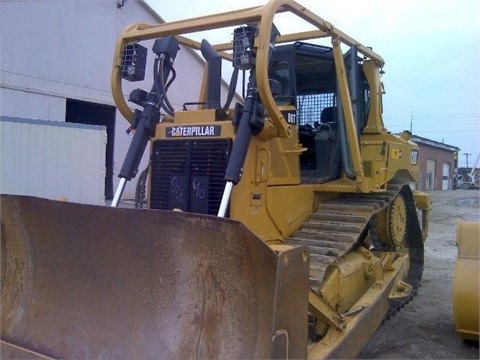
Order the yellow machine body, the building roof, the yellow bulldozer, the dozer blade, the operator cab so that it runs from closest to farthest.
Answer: the dozer blade
the yellow bulldozer
the yellow machine body
the operator cab
the building roof

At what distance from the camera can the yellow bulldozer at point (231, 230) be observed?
2.78 meters

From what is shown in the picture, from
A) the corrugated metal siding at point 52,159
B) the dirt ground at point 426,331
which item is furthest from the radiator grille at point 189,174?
the corrugated metal siding at point 52,159

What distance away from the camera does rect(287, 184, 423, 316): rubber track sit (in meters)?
3.91

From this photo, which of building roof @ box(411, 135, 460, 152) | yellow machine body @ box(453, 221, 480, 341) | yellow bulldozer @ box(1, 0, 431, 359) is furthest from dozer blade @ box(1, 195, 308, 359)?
building roof @ box(411, 135, 460, 152)

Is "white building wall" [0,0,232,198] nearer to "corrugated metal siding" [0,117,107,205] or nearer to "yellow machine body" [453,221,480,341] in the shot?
"corrugated metal siding" [0,117,107,205]

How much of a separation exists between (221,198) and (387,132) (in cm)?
289

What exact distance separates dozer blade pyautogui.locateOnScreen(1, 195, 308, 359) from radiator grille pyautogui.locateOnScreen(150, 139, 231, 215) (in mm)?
966

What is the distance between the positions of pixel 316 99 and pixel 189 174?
2.19m

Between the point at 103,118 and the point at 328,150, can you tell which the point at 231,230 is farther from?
the point at 103,118

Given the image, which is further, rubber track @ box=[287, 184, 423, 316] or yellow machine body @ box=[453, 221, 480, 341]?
yellow machine body @ box=[453, 221, 480, 341]

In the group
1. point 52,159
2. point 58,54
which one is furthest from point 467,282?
point 58,54

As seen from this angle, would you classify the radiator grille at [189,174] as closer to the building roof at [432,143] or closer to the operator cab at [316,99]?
the operator cab at [316,99]

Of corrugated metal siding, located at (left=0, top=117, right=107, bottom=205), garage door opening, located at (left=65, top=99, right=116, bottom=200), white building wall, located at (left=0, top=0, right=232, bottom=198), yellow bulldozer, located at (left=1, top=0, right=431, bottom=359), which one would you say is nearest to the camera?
yellow bulldozer, located at (left=1, top=0, right=431, bottom=359)

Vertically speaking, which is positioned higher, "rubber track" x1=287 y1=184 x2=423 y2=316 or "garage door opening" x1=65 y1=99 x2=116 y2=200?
"garage door opening" x1=65 y1=99 x2=116 y2=200
